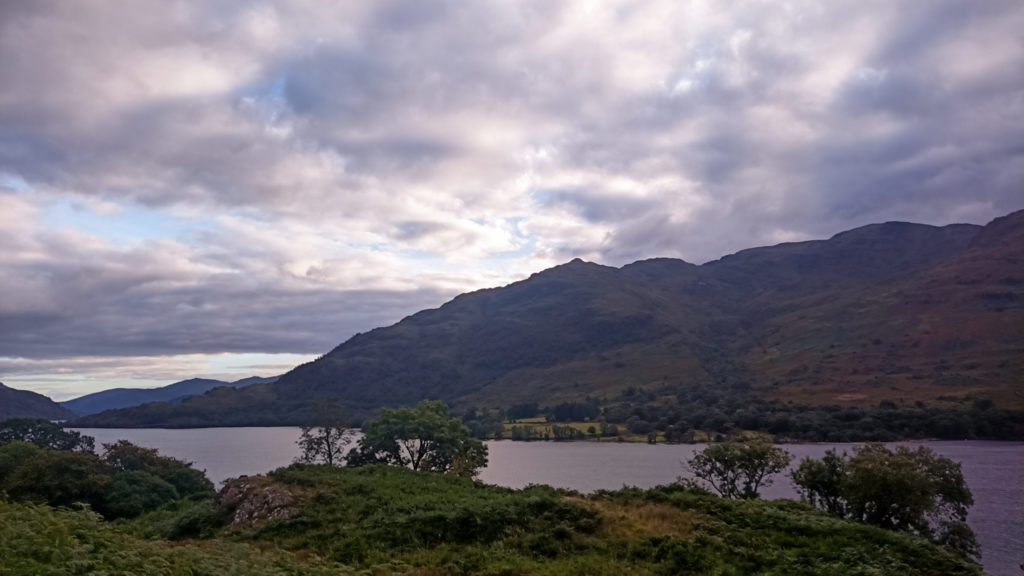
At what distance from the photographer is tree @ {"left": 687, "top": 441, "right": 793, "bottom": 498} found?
5447cm

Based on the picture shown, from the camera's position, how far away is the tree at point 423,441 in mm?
75188

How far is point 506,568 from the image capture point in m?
22.7

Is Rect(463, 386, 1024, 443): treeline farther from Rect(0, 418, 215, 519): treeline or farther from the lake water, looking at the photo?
Rect(0, 418, 215, 519): treeline

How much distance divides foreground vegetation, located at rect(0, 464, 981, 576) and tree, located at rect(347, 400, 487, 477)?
40761mm

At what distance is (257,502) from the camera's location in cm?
3406

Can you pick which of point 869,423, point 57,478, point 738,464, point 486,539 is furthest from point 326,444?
point 869,423

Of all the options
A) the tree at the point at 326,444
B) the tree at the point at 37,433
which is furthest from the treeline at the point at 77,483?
the tree at the point at 37,433

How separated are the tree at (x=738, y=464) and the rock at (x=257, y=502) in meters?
35.2

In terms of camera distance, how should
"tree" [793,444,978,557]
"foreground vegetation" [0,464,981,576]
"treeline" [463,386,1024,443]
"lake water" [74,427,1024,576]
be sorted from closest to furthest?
"foreground vegetation" [0,464,981,576], "tree" [793,444,978,557], "lake water" [74,427,1024,576], "treeline" [463,386,1024,443]

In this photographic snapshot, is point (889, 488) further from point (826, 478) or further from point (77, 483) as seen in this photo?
point (77, 483)

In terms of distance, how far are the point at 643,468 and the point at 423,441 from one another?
57319mm

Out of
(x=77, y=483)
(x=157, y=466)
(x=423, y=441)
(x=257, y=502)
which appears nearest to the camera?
(x=257, y=502)

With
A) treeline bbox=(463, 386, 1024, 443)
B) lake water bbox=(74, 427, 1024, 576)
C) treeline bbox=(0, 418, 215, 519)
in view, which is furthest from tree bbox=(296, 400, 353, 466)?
treeline bbox=(463, 386, 1024, 443)

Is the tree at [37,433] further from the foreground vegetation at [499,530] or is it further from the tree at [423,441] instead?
the foreground vegetation at [499,530]
